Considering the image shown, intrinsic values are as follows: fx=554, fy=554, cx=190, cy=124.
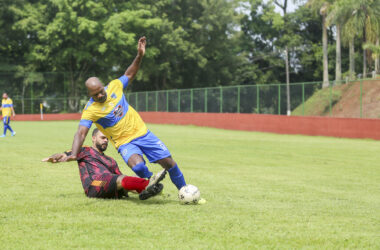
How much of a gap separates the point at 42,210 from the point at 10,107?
2024cm

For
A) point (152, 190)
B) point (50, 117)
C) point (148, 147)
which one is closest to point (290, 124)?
point (148, 147)

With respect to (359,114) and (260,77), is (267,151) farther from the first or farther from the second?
(260,77)

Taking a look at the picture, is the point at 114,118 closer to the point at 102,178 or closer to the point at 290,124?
the point at 102,178

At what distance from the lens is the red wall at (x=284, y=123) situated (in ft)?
79.5

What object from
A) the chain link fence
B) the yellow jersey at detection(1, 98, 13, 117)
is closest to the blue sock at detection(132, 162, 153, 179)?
the chain link fence

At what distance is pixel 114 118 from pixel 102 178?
849mm

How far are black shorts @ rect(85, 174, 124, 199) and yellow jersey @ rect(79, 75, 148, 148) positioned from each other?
0.46m

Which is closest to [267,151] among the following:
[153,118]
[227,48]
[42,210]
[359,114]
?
[359,114]

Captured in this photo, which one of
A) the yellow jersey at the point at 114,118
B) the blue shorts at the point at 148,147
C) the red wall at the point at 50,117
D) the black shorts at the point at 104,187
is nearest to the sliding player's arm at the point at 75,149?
the yellow jersey at the point at 114,118

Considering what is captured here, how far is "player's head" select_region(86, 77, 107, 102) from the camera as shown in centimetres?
704

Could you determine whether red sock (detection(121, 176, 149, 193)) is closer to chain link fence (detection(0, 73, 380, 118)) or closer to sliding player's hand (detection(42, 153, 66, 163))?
sliding player's hand (detection(42, 153, 66, 163))

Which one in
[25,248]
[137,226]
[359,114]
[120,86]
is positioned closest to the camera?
[25,248]

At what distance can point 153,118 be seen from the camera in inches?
A: 1698

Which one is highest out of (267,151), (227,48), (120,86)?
(227,48)
